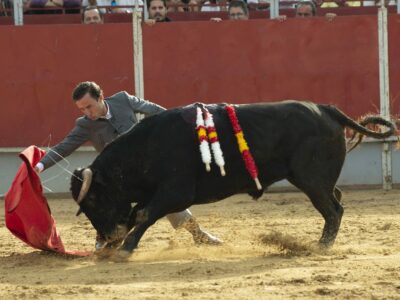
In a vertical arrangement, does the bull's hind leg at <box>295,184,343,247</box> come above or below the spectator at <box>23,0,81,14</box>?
below

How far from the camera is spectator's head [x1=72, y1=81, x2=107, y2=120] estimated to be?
733cm

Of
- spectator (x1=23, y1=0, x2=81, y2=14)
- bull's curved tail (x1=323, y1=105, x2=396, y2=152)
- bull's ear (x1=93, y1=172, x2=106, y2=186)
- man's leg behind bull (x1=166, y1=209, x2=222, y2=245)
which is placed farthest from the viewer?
spectator (x1=23, y1=0, x2=81, y2=14)

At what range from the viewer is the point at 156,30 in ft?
38.4

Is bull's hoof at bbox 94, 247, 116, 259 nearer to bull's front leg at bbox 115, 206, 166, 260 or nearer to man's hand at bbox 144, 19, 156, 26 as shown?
bull's front leg at bbox 115, 206, 166, 260

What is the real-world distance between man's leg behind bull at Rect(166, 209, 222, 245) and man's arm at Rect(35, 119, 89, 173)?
857mm

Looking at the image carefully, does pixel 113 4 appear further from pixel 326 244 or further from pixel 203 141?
pixel 326 244

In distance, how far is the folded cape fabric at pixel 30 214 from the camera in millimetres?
7512

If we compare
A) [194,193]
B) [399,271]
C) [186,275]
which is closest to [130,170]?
[194,193]

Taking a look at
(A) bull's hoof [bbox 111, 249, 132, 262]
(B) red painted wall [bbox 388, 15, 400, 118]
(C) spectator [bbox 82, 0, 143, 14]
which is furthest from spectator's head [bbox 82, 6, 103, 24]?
(A) bull's hoof [bbox 111, 249, 132, 262]

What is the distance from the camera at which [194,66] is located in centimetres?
1179

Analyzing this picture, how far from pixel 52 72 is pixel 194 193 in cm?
502

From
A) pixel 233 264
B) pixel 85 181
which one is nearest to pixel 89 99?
pixel 85 181

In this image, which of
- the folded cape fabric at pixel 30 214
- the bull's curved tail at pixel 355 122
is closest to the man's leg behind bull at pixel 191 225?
the folded cape fabric at pixel 30 214

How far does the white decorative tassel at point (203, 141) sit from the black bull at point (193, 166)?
2.3 inches
